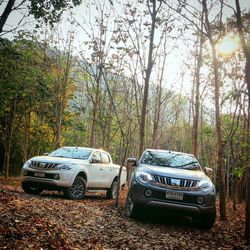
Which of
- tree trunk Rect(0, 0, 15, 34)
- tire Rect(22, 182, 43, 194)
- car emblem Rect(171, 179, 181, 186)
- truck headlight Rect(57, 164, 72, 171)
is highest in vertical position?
tree trunk Rect(0, 0, 15, 34)

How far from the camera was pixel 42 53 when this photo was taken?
24484mm

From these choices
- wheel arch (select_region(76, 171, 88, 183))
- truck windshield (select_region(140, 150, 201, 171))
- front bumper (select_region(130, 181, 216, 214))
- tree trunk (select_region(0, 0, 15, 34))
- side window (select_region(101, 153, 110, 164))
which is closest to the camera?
front bumper (select_region(130, 181, 216, 214))

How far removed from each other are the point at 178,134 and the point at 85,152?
4315 centimetres

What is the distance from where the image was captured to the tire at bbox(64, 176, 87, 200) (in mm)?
11713

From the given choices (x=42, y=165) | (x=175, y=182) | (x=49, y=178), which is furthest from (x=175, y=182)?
(x=42, y=165)

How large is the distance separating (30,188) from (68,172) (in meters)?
1.69

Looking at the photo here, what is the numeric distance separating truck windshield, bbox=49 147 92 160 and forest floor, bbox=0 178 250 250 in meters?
3.32

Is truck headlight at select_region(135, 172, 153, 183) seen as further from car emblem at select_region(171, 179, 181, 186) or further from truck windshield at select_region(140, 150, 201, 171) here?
truck windshield at select_region(140, 150, 201, 171)

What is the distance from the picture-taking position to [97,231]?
23.6 ft

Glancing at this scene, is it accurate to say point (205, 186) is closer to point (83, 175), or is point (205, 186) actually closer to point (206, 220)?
point (206, 220)

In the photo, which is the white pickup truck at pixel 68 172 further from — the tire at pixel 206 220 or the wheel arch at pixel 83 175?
the tire at pixel 206 220

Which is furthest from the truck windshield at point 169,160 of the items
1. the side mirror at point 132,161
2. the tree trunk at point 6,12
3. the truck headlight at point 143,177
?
the tree trunk at point 6,12

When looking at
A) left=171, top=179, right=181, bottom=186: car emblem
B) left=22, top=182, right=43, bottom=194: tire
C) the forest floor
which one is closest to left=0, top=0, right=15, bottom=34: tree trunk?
the forest floor

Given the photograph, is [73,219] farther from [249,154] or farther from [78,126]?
[78,126]
